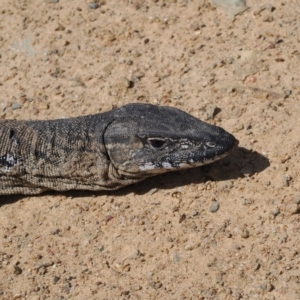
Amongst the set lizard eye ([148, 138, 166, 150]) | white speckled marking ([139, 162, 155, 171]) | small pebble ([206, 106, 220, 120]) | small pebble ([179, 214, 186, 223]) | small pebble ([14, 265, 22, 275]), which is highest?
lizard eye ([148, 138, 166, 150])

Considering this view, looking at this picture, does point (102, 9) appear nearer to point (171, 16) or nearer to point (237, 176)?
point (171, 16)

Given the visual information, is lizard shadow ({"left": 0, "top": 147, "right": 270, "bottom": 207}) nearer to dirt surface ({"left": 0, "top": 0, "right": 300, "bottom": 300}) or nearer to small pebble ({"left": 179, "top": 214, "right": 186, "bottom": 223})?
dirt surface ({"left": 0, "top": 0, "right": 300, "bottom": 300})

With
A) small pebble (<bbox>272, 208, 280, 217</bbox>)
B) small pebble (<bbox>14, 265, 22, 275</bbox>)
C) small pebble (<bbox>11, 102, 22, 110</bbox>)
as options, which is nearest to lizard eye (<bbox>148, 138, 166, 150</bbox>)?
small pebble (<bbox>272, 208, 280, 217</bbox>)

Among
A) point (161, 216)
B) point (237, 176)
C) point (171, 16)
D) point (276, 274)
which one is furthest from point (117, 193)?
point (171, 16)

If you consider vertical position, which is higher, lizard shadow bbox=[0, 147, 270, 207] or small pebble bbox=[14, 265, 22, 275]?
lizard shadow bbox=[0, 147, 270, 207]

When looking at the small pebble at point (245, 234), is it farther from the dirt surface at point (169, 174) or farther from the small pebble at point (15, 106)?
the small pebble at point (15, 106)

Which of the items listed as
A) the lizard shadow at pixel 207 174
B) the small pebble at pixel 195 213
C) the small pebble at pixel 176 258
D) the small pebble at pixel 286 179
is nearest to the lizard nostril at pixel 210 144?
the lizard shadow at pixel 207 174

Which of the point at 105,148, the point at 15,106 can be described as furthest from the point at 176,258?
the point at 15,106
